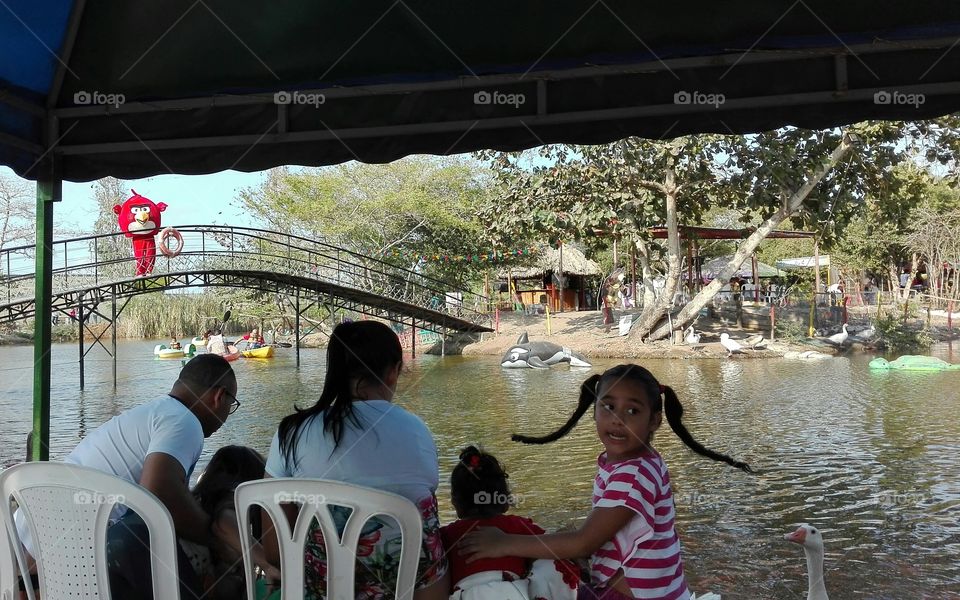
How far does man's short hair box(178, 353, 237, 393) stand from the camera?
8.10 feet

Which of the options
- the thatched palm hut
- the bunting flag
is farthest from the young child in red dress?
the thatched palm hut

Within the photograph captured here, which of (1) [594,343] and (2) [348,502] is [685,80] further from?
(1) [594,343]

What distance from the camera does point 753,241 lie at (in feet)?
58.2

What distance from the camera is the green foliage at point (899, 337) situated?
57.6ft

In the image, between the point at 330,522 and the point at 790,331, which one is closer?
the point at 330,522

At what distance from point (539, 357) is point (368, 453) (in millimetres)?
15260

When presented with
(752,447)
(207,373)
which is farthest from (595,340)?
(207,373)

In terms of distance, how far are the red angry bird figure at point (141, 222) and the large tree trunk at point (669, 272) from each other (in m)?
10.7

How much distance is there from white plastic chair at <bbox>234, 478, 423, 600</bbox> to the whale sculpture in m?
14.9

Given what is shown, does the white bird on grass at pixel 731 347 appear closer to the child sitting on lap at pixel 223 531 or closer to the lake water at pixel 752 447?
the lake water at pixel 752 447

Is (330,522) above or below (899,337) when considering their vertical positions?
above

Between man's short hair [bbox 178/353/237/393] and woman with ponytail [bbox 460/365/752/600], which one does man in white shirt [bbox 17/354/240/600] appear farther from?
woman with ponytail [bbox 460/365/752/600]

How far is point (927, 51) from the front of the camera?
303 cm

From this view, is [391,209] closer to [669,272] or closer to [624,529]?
[669,272]
